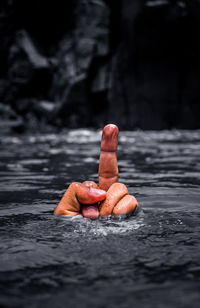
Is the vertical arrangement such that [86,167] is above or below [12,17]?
below

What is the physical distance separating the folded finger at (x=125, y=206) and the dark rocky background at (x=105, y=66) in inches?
680

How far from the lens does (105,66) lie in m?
21.9

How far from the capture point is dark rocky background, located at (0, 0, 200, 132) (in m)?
20.2

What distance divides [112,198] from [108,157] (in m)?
0.39

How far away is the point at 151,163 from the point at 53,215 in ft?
13.9

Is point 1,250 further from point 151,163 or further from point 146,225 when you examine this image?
point 151,163

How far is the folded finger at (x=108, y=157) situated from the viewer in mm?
3036

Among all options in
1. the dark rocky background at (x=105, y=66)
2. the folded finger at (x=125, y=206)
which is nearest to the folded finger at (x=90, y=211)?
the folded finger at (x=125, y=206)

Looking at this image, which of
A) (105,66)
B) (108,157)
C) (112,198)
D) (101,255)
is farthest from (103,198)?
(105,66)

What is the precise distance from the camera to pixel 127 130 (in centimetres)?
2172

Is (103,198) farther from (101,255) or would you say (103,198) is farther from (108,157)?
(101,255)

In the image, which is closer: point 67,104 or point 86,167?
point 86,167

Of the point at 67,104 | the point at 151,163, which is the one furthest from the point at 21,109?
the point at 151,163

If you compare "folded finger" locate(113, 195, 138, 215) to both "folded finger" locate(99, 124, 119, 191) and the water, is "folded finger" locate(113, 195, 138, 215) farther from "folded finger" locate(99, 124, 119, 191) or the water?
"folded finger" locate(99, 124, 119, 191)
